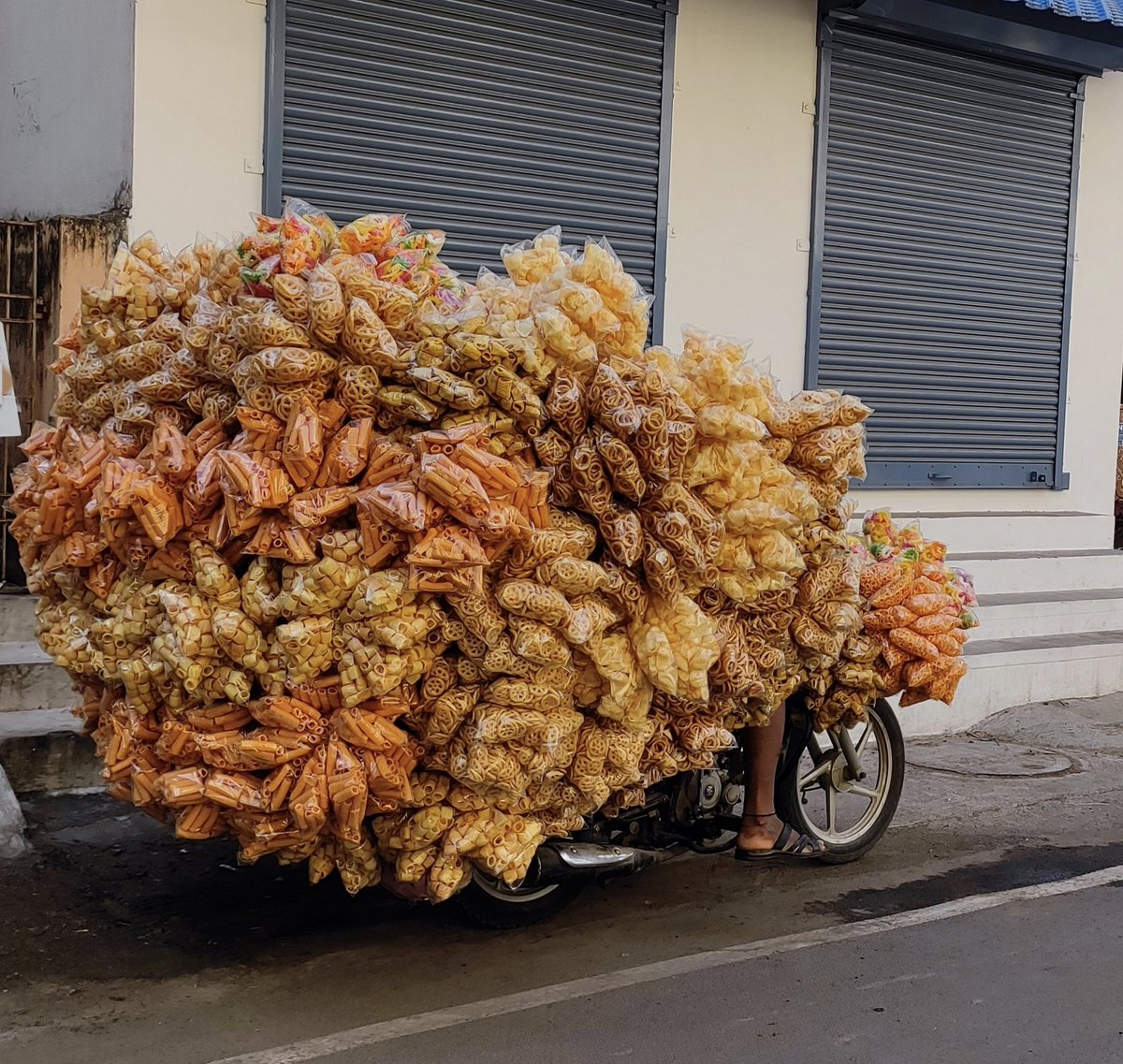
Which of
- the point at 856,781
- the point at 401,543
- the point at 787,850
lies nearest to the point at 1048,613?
the point at 856,781

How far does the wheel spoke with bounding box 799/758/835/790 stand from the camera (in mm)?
5428

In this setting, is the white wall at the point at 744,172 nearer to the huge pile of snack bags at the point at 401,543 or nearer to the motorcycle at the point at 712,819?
the motorcycle at the point at 712,819

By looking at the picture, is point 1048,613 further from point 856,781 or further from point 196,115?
point 196,115

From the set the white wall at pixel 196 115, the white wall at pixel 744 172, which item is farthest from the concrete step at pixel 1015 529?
the white wall at pixel 196 115

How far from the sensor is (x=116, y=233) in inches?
277

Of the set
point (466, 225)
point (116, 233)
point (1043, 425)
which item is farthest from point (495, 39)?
point (1043, 425)

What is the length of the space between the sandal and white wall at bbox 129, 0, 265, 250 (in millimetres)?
4358

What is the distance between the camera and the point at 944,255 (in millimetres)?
10125

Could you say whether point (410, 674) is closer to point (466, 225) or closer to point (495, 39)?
point (466, 225)

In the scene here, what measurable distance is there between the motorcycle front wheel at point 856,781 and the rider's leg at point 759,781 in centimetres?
24

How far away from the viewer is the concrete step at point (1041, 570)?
31.2 ft

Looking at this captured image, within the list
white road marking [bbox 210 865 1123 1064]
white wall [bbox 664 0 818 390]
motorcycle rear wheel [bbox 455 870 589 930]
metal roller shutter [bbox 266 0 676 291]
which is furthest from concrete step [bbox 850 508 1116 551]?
motorcycle rear wheel [bbox 455 870 589 930]

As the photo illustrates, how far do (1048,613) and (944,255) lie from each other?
9.17ft

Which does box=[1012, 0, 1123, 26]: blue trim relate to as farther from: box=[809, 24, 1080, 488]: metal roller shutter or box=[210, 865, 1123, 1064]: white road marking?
box=[210, 865, 1123, 1064]: white road marking
